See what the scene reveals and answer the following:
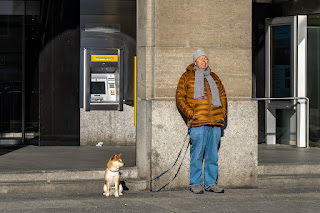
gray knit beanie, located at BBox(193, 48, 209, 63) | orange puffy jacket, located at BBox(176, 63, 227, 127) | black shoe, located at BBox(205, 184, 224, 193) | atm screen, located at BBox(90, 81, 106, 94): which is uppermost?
gray knit beanie, located at BBox(193, 48, 209, 63)

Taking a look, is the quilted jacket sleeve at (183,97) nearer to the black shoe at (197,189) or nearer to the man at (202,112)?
the man at (202,112)

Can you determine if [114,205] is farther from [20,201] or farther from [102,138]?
[102,138]

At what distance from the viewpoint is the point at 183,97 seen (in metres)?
9.73

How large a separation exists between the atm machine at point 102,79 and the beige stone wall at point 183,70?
462 cm

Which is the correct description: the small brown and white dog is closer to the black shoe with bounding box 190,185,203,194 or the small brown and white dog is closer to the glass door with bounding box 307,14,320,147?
the black shoe with bounding box 190,185,203,194

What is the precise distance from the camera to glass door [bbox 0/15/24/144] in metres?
15.4

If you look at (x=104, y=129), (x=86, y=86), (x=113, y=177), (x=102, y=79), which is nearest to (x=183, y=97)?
(x=113, y=177)

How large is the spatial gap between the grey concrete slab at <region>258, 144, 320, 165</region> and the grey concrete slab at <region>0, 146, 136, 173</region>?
7.27ft

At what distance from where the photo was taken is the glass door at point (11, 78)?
15359 millimetres

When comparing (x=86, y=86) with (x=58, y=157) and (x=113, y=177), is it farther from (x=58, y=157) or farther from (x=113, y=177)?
(x=113, y=177)

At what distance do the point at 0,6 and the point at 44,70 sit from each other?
172 centimetres

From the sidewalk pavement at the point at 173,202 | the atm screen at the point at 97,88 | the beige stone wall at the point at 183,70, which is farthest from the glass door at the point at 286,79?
the sidewalk pavement at the point at 173,202

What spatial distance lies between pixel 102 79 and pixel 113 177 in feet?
19.6

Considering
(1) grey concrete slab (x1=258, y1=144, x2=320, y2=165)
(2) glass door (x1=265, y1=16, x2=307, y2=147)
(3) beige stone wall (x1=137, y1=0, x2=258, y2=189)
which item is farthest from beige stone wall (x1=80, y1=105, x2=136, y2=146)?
(3) beige stone wall (x1=137, y1=0, x2=258, y2=189)
